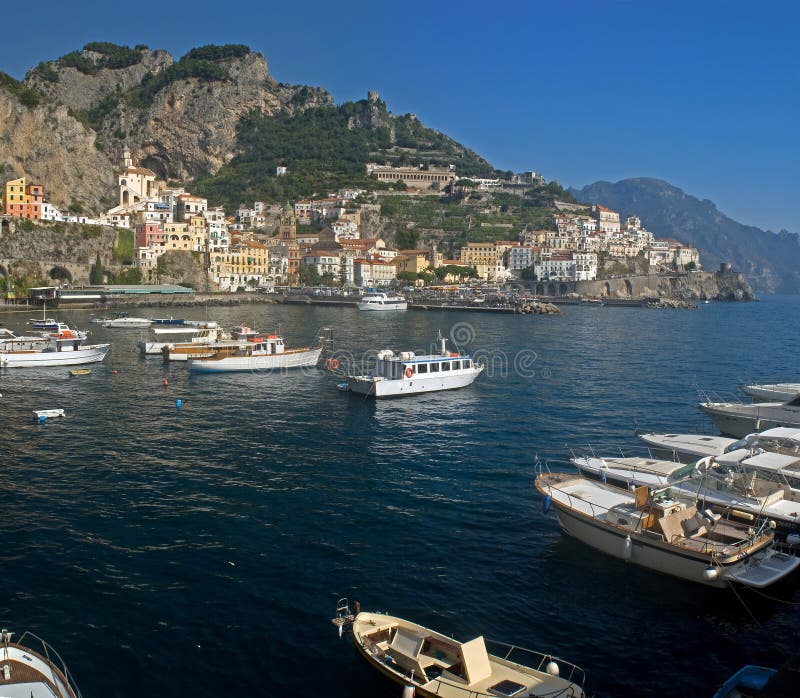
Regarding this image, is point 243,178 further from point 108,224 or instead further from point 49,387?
point 49,387

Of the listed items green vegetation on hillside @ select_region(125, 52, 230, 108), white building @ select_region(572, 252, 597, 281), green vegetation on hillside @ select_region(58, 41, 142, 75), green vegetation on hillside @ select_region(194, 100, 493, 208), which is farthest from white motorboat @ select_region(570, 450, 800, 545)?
green vegetation on hillside @ select_region(58, 41, 142, 75)

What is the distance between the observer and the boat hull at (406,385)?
3384 cm

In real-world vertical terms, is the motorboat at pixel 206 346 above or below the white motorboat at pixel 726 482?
above

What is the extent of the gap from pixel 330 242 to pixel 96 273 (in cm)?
4957

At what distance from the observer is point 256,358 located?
41.9 meters

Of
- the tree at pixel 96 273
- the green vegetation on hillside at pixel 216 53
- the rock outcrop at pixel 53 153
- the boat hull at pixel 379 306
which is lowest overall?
the boat hull at pixel 379 306

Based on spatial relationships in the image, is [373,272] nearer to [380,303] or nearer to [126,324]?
[380,303]

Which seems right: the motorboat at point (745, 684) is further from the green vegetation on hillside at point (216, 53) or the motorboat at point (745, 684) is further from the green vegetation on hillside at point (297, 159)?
the green vegetation on hillside at point (216, 53)

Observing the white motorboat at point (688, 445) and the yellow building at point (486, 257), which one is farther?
the yellow building at point (486, 257)

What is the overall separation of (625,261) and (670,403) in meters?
127

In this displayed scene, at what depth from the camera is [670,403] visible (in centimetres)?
3412

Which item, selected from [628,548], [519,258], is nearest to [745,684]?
[628,548]

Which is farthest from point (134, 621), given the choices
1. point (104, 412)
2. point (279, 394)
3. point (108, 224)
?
point (108, 224)

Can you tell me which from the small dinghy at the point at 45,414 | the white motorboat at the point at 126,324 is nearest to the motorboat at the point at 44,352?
the small dinghy at the point at 45,414
